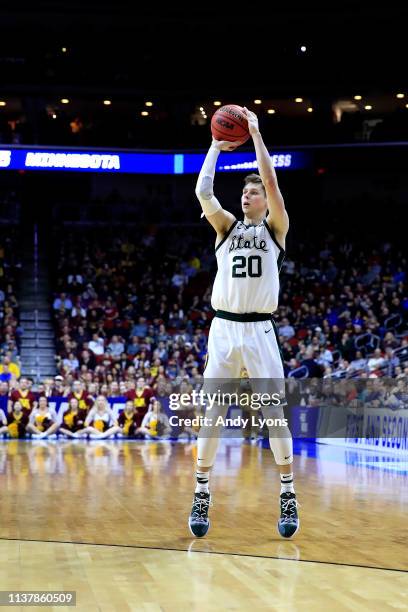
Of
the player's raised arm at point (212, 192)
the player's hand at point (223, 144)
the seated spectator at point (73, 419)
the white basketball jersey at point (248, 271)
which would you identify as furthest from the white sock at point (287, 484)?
the seated spectator at point (73, 419)

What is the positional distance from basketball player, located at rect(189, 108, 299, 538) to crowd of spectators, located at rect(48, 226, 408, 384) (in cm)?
1059

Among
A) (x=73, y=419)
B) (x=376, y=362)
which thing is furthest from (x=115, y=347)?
(x=376, y=362)

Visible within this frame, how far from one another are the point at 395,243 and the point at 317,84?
5.24 meters

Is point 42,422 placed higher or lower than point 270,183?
lower

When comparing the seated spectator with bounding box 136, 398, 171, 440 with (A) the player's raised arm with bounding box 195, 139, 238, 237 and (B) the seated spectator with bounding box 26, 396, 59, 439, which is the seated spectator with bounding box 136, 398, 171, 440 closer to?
(B) the seated spectator with bounding box 26, 396, 59, 439

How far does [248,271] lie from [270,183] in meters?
0.65

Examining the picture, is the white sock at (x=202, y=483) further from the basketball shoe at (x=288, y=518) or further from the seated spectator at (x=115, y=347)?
the seated spectator at (x=115, y=347)

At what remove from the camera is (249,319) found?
6.41 m

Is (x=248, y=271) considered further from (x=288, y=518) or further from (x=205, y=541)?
(x=205, y=541)

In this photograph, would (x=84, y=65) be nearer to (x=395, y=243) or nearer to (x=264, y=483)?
(x=395, y=243)

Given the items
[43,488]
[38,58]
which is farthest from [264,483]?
[38,58]

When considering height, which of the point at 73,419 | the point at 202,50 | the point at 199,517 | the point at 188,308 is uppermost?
the point at 202,50

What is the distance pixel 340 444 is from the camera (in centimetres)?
1555

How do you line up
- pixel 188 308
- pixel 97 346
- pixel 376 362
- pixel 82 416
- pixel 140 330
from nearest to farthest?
pixel 82 416
pixel 376 362
pixel 97 346
pixel 140 330
pixel 188 308
